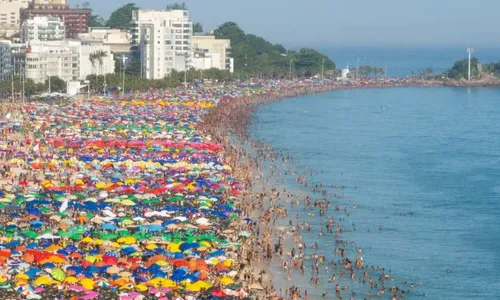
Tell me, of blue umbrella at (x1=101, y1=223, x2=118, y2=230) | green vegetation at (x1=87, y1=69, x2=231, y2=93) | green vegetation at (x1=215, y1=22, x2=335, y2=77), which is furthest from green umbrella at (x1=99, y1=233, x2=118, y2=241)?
green vegetation at (x1=215, y1=22, x2=335, y2=77)

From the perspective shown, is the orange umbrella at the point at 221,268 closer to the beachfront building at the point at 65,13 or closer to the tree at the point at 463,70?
the beachfront building at the point at 65,13

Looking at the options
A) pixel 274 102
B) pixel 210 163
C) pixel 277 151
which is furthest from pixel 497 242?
pixel 274 102

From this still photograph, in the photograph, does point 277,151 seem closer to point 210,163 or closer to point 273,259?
point 210,163

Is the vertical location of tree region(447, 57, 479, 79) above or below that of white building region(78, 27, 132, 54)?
below

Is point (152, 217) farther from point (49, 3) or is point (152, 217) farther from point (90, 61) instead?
point (49, 3)

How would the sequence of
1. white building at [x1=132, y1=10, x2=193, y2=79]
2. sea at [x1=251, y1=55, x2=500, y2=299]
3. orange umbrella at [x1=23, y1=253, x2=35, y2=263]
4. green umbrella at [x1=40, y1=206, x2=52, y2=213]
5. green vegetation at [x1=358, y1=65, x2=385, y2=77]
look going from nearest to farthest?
1. orange umbrella at [x1=23, y1=253, x2=35, y2=263]
2. sea at [x1=251, y1=55, x2=500, y2=299]
3. green umbrella at [x1=40, y1=206, x2=52, y2=213]
4. white building at [x1=132, y1=10, x2=193, y2=79]
5. green vegetation at [x1=358, y1=65, x2=385, y2=77]

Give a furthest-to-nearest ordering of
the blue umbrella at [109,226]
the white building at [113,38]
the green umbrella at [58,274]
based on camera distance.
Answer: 1. the white building at [113,38]
2. the blue umbrella at [109,226]
3. the green umbrella at [58,274]

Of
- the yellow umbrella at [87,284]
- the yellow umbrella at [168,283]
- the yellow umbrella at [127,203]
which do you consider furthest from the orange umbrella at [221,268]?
the yellow umbrella at [127,203]

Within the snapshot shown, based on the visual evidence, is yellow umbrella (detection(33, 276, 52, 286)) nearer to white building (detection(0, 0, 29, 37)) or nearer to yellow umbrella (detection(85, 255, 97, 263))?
yellow umbrella (detection(85, 255, 97, 263))
